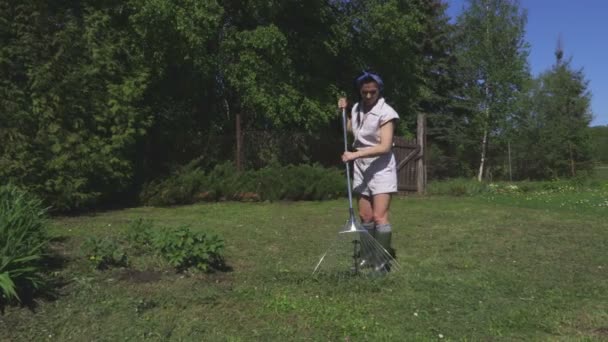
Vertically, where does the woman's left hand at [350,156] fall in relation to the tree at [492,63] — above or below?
below

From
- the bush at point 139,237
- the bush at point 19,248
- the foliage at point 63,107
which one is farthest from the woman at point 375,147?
the foliage at point 63,107

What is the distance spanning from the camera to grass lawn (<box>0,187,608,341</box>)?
3.83 metres

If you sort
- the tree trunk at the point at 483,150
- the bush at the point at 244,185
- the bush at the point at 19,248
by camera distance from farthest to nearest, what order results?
the tree trunk at the point at 483,150 < the bush at the point at 244,185 < the bush at the point at 19,248

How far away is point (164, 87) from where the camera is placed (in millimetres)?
16359

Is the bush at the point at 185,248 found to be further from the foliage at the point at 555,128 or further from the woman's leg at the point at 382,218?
the foliage at the point at 555,128

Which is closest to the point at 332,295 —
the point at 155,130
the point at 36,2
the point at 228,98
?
the point at 36,2

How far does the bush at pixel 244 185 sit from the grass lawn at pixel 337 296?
4320mm

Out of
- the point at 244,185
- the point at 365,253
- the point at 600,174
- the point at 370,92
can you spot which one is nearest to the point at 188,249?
the point at 365,253

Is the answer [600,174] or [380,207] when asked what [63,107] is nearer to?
[380,207]

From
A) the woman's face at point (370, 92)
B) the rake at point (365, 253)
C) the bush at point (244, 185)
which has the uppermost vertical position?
the woman's face at point (370, 92)

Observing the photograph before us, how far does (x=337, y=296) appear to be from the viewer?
4586mm

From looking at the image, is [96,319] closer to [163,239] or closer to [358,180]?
[163,239]

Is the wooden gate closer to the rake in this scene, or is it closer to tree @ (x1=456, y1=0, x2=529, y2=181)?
the rake

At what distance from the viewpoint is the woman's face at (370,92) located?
5.26m
